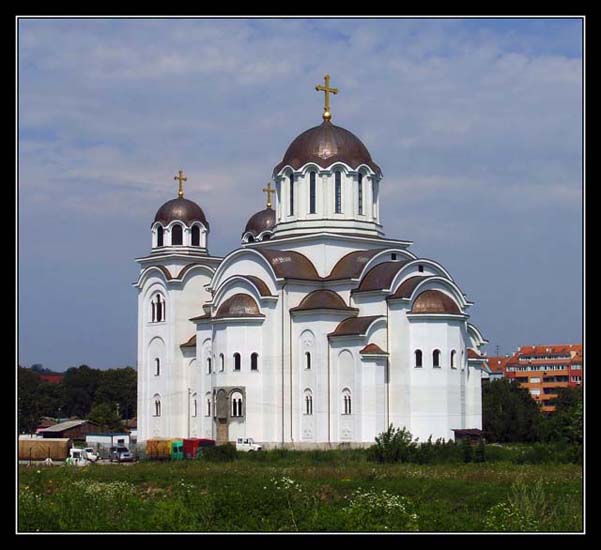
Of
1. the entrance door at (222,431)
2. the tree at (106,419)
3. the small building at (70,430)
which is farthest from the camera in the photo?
the tree at (106,419)

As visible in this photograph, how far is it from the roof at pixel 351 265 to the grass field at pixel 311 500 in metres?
15.2

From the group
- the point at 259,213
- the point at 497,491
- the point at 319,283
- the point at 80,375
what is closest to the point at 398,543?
the point at 497,491

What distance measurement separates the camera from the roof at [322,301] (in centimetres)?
4483

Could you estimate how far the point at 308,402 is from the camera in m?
45.1

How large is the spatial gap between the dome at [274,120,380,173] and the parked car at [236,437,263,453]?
10.9 m

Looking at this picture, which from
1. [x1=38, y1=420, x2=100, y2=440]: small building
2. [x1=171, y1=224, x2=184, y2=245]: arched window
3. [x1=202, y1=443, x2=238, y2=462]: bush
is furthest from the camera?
[x1=38, y1=420, x2=100, y2=440]: small building

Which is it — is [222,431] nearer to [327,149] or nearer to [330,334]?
[330,334]

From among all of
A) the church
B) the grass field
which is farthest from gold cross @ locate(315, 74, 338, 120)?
the grass field

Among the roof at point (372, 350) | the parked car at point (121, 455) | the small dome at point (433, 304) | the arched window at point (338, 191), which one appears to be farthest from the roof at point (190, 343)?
the small dome at point (433, 304)

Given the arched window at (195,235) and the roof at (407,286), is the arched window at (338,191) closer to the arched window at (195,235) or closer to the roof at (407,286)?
the roof at (407,286)

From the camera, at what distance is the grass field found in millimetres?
20078

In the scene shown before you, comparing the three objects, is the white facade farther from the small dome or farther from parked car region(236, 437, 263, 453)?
parked car region(236, 437, 263, 453)

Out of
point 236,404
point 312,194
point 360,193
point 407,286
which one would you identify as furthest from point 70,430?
point 407,286
